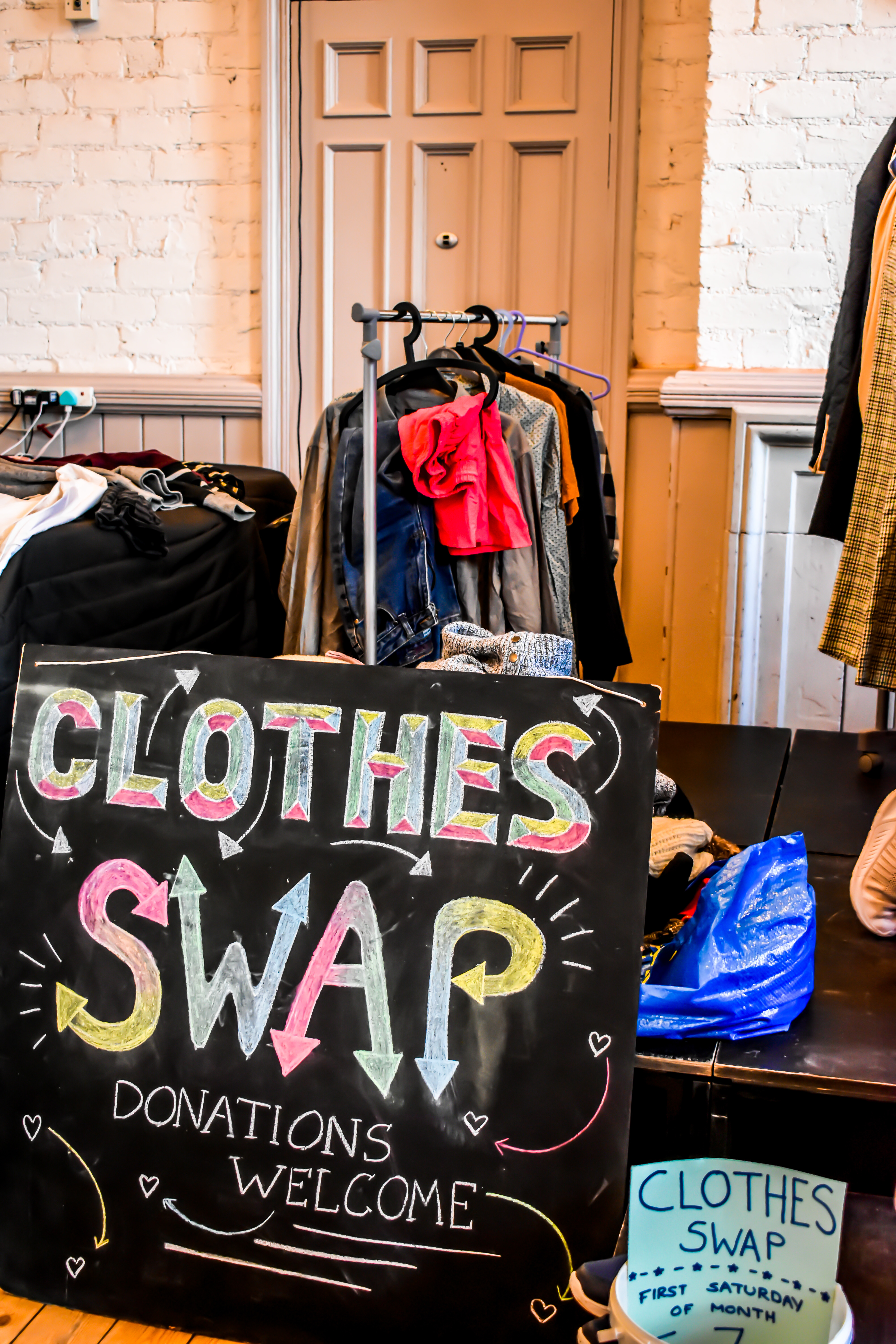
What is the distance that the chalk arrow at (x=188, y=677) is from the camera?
3.89ft

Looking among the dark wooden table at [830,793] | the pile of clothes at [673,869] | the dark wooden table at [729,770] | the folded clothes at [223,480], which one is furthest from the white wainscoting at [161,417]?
the pile of clothes at [673,869]

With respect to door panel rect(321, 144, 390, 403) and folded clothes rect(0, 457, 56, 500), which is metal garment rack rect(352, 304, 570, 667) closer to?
folded clothes rect(0, 457, 56, 500)

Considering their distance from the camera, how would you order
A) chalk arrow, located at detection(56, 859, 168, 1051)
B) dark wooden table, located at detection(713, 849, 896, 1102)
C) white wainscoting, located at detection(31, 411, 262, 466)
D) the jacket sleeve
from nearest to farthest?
dark wooden table, located at detection(713, 849, 896, 1102)
chalk arrow, located at detection(56, 859, 168, 1051)
the jacket sleeve
white wainscoting, located at detection(31, 411, 262, 466)

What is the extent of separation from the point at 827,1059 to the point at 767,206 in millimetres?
2277

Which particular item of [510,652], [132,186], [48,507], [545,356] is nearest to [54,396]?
[132,186]

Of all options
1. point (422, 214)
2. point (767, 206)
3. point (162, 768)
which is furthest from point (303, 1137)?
point (422, 214)

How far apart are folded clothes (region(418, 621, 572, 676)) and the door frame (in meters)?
1.65

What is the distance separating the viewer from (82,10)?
11.0ft

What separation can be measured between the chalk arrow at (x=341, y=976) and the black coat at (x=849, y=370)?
4.05 feet

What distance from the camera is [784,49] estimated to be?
267 cm

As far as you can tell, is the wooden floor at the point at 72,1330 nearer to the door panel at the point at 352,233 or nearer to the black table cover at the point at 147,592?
the black table cover at the point at 147,592

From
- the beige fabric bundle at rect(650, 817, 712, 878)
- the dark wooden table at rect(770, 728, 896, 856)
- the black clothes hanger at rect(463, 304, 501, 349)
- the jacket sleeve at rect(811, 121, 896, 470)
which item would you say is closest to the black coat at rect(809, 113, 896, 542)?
the jacket sleeve at rect(811, 121, 896, 470)

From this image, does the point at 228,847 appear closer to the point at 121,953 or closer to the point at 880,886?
the point at 121,953

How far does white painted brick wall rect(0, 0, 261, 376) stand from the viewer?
11.0 ft
